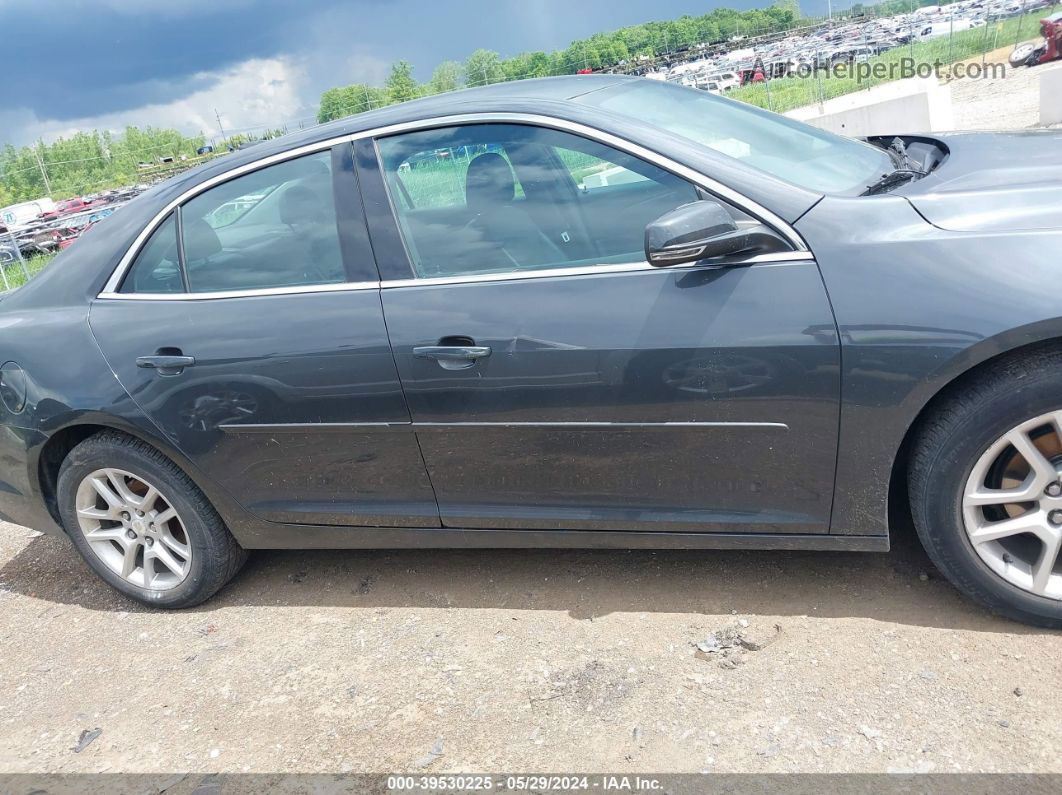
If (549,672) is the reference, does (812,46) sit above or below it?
above

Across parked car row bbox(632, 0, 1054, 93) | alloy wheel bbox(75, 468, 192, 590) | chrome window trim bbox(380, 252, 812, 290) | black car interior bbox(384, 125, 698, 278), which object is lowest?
alloy wheel bbox(75, 468, 192, 590)

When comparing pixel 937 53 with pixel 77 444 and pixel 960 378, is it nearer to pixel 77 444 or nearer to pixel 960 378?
pixel 960 378

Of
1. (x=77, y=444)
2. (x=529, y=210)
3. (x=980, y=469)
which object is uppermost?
(x=529, y=210)

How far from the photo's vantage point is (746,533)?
9.01 ft

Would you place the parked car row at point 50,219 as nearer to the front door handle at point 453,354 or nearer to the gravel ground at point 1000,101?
the front door handle at point 453,354

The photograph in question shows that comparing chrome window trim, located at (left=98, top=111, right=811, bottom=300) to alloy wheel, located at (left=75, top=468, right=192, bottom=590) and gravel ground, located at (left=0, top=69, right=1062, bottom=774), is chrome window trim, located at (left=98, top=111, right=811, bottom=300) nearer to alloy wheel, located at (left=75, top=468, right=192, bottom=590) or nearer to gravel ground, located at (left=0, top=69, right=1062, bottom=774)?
alloy wheel, located at (left=75, top=468, right=192, bottom=590)

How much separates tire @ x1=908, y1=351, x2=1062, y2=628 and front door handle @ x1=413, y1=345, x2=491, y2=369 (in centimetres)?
135

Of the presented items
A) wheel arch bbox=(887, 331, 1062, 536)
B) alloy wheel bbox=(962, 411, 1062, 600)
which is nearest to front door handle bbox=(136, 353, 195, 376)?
wheel arch bbox=(887, 331, 1062, 536)

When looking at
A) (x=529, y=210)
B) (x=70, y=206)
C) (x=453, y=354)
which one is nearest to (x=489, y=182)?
(x=529, y=210)

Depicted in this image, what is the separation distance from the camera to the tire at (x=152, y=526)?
3387 millimetres

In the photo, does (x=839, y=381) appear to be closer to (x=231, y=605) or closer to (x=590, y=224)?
(x=590, y=224)

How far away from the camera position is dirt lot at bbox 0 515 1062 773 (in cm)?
236

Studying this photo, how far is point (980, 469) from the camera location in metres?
Result: 2.44

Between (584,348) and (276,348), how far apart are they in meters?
1.12
